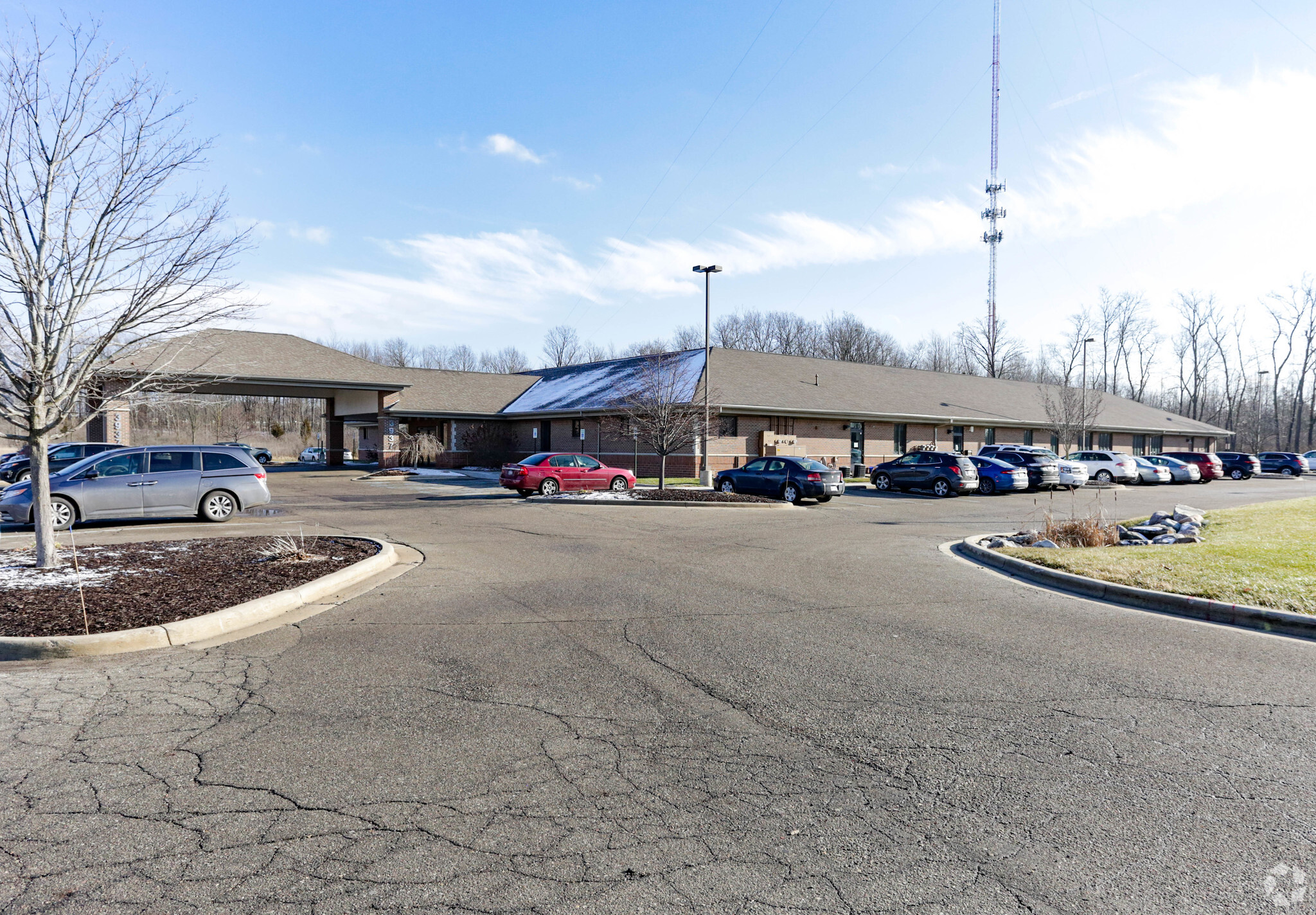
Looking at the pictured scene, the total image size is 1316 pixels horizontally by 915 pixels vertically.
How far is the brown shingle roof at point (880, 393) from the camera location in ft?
118

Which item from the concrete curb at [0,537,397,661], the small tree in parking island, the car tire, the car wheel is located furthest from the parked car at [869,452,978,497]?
the car wheel

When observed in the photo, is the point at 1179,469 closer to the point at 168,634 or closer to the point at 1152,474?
the point at 1152,474

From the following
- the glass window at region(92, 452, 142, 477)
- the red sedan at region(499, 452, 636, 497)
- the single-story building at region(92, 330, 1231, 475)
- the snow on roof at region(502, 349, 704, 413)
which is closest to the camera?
the glass window at region(92, 452, 142, 477)

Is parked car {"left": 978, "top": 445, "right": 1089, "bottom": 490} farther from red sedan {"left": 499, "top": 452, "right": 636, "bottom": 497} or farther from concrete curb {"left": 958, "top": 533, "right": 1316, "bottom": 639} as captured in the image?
concrete curb {"left": 958, "top": 533, "right": 1316, "bottom": 639}

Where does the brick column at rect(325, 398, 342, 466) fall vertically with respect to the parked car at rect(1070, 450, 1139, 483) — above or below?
above

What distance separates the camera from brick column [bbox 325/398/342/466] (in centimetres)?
4372

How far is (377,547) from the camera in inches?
478

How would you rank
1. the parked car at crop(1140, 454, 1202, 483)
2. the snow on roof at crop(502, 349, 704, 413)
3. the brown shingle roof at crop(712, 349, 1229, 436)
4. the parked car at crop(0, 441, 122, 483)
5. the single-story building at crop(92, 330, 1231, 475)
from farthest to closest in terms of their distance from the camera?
the parked car at crop(1140, 454, 1202, 483), the brown shingle roof at crop(712, 349, 1229, 436), the snow on roof at crop(502, 349, 704, 413), the single-story building at crop(92, 330, 1231, 475), the parked car at crop(0, 441, 122, 483)

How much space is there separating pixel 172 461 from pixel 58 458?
32.8 ft

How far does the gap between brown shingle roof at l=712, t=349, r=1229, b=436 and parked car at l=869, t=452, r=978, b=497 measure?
648 centimetres

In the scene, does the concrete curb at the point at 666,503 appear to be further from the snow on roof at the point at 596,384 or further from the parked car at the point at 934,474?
the snow on roof at the point at 596,384

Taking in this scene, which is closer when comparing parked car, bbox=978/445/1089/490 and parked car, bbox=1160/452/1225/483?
parked car, bbox=978/445/1089/490

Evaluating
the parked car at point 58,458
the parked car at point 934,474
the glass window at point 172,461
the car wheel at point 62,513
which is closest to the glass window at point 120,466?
the glass window at point 172,461

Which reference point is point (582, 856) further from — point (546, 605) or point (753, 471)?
point (753, 471)
